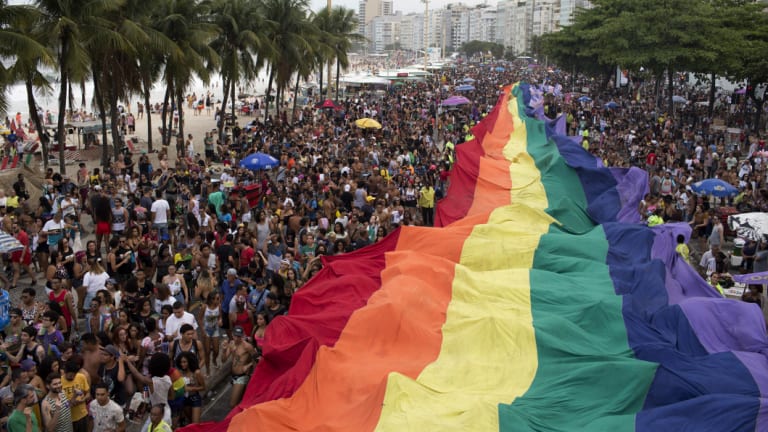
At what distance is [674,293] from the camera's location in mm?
10367

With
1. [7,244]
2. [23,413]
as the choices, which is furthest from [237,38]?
[23,413]

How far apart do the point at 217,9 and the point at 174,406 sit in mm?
24047

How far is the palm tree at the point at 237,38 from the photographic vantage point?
29.3m

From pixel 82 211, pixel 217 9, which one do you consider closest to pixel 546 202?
pixel 82 211

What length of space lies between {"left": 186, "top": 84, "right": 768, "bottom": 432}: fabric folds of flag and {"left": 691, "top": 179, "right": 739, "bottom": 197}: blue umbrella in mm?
4133

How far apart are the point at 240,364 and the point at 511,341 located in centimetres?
312

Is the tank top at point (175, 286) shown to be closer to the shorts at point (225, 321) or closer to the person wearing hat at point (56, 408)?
the shorts at point (225, 321)

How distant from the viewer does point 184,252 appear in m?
11.7

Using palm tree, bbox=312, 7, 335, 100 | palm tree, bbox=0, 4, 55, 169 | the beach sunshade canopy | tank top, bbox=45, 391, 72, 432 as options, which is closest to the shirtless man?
tank top, bbox=45, 391, 72, 432

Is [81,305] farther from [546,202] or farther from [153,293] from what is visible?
[546,202]

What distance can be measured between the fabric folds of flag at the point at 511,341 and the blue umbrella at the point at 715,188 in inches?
163

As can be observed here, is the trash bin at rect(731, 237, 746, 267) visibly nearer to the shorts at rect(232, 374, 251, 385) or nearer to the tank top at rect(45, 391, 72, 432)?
the shorts at rect(232, 374, 251, 385)

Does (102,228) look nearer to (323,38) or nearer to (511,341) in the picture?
(511,341)

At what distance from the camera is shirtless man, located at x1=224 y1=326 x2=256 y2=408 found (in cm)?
856
